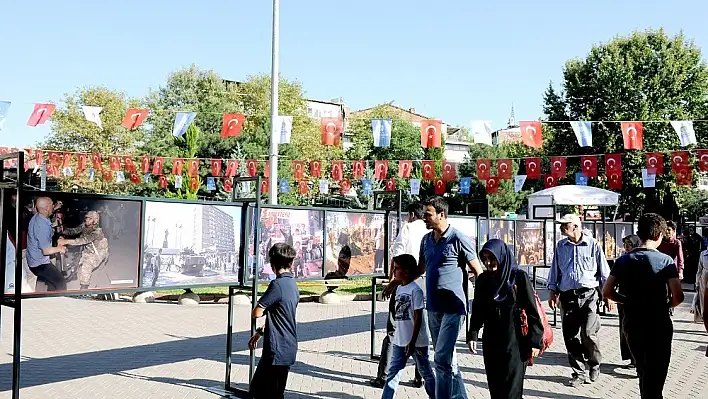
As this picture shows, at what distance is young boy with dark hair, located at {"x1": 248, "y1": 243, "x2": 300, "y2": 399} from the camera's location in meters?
4.89

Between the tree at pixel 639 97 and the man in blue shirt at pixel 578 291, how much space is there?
27052mm

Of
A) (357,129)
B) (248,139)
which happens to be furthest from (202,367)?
(357,129)

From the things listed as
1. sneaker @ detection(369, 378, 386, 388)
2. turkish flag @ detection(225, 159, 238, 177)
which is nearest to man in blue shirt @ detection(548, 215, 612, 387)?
sneaker @ detection(369, 378, 386, 388)

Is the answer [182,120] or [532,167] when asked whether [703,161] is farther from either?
[182,120]

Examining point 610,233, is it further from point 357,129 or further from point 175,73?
point 357,129

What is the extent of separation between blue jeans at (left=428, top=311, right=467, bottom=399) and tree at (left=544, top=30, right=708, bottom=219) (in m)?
30.0

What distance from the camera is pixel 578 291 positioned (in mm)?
7648

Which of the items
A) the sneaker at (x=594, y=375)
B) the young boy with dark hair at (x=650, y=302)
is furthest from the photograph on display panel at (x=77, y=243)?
the sneaker at (x=594, y=375)

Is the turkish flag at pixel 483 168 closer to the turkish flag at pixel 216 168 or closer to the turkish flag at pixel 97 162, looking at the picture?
the turkish flag at pixel 216 168

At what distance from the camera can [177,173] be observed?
32062 millimetres

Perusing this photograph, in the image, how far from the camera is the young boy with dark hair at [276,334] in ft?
16.1

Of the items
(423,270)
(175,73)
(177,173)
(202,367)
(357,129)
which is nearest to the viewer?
(423,270)

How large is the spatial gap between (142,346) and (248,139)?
125 ft

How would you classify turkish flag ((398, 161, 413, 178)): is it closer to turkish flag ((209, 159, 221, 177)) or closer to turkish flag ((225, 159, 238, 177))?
turkish flag ((225, 159, 238, 177))
